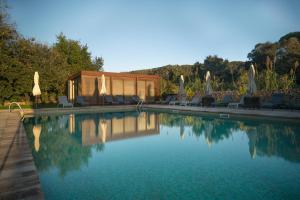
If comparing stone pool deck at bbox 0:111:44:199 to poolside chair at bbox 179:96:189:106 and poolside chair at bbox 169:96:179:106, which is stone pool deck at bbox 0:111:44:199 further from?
poolside chair at bbox 169:96:179:106

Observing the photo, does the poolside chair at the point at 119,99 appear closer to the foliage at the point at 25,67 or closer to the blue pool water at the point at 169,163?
the foliage at the point at 25,67

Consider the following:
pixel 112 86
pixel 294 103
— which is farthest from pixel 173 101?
pixel 294 103

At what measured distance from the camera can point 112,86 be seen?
18.8m

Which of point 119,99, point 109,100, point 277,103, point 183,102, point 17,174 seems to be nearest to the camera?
point 17,174

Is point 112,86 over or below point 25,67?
below

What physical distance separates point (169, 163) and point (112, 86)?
15.2 metres

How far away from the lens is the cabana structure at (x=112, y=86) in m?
17.4

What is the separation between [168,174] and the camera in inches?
144

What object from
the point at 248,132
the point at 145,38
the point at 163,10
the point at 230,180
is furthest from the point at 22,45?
the point at 230,180

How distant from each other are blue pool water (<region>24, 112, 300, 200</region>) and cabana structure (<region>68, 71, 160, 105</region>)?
10.4 metres

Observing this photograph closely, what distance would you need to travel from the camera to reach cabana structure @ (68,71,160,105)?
17438mm

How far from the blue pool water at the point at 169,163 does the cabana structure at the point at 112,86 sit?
10376mm

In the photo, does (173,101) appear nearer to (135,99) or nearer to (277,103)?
(135,99)

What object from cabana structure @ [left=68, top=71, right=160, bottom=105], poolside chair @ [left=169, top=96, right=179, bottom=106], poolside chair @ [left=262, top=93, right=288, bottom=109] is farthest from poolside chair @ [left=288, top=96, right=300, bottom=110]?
cabana structure @ [left=68, top=71, right=160, bottom=105]
